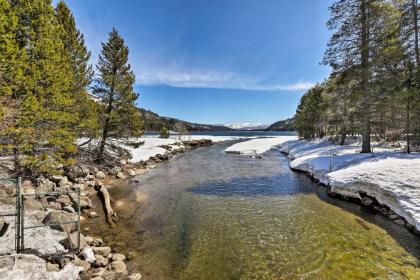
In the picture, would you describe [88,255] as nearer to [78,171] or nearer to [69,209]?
[69,209]

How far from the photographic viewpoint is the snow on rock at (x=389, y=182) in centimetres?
876

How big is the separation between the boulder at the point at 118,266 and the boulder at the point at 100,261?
0.26 meters

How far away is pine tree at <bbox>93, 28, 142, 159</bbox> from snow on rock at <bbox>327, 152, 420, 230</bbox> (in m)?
17.5

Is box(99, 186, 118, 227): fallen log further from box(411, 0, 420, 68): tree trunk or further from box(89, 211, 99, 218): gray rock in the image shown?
box(411, 0, 420, 68): tree trunk

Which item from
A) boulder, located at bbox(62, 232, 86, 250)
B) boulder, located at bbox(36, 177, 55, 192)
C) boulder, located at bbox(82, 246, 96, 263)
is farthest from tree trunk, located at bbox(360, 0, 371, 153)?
boulder, located at bbox(36, 177, 55, 192)

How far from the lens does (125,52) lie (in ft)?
66.2

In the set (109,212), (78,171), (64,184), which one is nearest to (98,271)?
(109,212)

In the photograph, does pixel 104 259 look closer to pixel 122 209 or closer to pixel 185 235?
pixel 185 235

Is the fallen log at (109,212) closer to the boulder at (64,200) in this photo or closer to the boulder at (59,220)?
the boulder at (64,200)

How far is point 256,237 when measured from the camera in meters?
8.41

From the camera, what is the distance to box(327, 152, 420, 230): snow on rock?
28.7 ft

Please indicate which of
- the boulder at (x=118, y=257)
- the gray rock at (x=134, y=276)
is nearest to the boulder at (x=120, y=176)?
the boulder at (x=118, y=257)

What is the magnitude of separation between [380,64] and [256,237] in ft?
50.7

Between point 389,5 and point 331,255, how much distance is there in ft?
59.2
